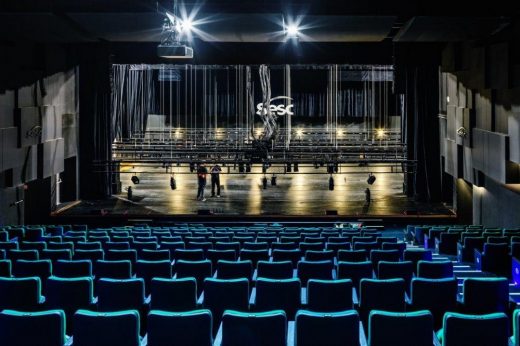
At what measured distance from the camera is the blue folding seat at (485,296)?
20.5 feet

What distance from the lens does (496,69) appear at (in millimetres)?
16516

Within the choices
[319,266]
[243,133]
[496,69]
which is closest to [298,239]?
[319,266]

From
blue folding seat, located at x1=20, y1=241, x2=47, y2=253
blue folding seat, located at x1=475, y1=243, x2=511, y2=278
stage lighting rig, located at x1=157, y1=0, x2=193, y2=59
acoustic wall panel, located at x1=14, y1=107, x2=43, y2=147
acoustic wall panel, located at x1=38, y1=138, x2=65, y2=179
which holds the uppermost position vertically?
stage lighting rig, located at x1=157, y1=0, x2=193, y2=59

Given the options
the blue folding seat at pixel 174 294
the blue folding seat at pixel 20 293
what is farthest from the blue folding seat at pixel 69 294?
the blue folding seat at pixel 174 294

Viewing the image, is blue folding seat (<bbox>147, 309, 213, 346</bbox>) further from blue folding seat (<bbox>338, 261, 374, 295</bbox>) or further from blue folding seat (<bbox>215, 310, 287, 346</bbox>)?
blue folding seat (<bbox>338, 261, 374, 295</bbox>)

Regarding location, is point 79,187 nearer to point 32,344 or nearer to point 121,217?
point 121,217

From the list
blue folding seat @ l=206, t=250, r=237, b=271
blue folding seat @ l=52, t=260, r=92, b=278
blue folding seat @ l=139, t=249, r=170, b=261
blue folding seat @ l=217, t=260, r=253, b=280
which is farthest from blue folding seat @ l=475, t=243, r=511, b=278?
blue folding seat @ l=52, t=260, r=92, b=278

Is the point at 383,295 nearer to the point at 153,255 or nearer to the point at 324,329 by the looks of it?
the point at 324,329

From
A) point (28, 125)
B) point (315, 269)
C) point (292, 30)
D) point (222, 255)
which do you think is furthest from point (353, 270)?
point (28, 125)

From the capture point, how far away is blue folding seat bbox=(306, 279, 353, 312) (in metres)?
6.12

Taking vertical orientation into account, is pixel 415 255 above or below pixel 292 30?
below

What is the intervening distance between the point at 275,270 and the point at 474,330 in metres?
3.41

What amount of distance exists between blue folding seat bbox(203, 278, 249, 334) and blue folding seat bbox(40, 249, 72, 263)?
136 inches

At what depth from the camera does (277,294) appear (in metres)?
Answer: 6.21
